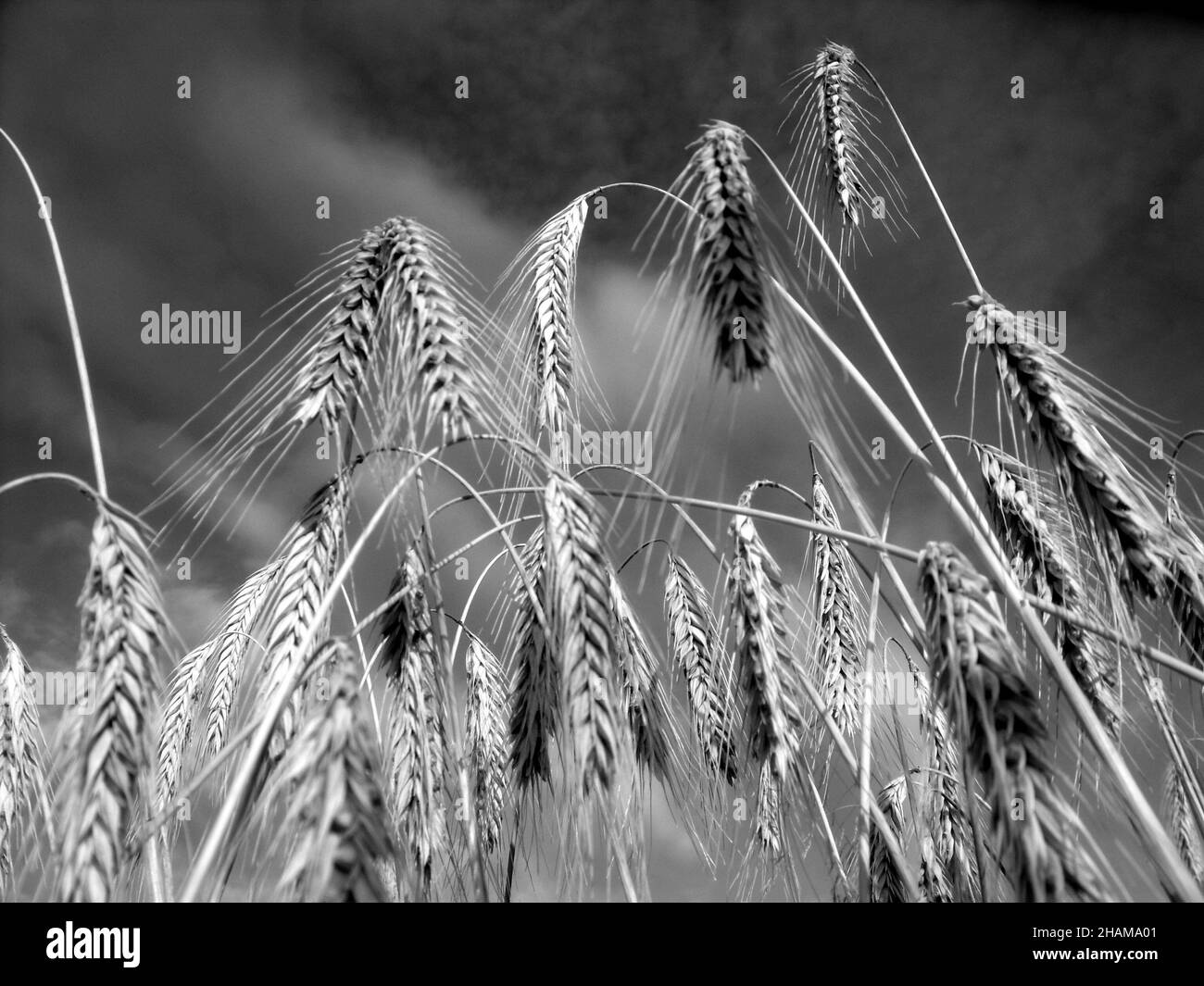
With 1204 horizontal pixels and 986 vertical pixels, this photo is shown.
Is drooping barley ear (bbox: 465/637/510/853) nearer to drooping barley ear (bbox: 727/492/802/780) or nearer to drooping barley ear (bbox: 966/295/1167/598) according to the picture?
drooping barley ear (bbox: 727/492/802/780)

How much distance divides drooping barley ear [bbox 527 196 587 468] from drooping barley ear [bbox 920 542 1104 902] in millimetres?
1284

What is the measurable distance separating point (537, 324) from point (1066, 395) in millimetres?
1625

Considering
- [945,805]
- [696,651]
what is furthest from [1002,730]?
[945,805]

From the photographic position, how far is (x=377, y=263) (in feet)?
6.58

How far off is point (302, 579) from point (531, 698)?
0.88m

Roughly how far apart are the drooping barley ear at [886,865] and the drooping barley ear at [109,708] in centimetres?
191

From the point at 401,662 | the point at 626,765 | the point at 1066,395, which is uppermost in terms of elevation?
the point at 1066,395

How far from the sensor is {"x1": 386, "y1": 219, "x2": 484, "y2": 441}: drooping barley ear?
1597mm

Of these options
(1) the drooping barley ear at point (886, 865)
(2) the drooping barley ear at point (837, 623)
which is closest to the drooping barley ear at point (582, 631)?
(1) the drooping barley ear at point (886, 865)

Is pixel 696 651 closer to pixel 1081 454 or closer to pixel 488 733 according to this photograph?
pixel 488 733

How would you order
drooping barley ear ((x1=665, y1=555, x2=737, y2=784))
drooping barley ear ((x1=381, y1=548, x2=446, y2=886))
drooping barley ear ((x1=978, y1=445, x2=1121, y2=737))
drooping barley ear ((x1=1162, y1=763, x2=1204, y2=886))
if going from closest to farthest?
drooping barley ear ((x1=381, y1=548, x2=446, y2=886)), drooping barley ear ((x1=978, y1=445, x2=1121, y2=737)), drooping barley ear ((x1=1162, y1=763, x2=1204, y2=886)), drooping barley ear ((x1=665, y1=555, x2=737, y2=784))

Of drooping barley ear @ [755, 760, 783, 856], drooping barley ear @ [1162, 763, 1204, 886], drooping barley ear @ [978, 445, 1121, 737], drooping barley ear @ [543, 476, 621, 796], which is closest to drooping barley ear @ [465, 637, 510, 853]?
drooping barley ear @ [755, 760, 783, 856]
